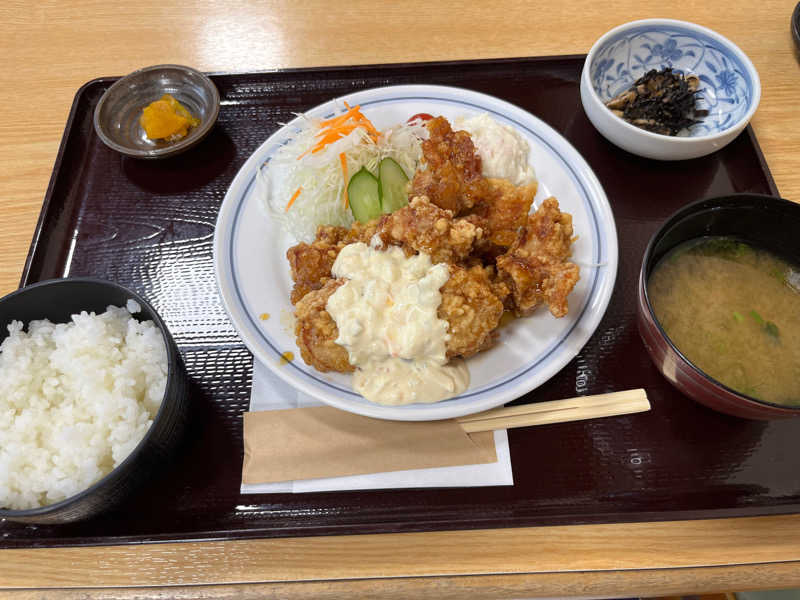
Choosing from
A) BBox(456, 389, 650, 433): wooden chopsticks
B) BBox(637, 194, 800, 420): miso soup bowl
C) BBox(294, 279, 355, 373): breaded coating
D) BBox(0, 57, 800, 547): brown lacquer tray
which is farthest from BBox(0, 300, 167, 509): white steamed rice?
BBox(637, 194, 800, 420): miso soup bowl

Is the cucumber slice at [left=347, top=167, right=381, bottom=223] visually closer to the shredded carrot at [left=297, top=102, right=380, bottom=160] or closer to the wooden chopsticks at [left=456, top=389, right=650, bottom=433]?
the shredded carrot at [left=297, top=102, right=380, bottom=160]

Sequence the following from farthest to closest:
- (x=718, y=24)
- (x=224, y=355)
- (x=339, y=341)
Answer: (x=718, y=24), (x=224, y=355), (x=339, y=341)

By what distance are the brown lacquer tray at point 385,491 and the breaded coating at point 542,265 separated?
32 cm

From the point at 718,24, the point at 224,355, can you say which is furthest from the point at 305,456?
the point at 718,24

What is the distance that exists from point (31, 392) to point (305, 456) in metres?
0.93

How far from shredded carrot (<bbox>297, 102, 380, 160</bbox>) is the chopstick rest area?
1.15 metres

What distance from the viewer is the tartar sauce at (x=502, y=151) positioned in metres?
2.19

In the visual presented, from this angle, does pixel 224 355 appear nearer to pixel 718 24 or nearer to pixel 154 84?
pixel 154 84

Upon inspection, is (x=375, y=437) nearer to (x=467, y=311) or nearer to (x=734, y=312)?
(x=467, y=311)

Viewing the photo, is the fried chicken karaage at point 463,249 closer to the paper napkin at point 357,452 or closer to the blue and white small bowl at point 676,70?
the paper napkin at point 357,452

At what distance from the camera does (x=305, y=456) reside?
1.80 meters

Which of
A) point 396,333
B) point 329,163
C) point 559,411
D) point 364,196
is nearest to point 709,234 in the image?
point 559,411

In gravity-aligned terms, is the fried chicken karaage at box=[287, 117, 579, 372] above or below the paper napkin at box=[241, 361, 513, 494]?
above

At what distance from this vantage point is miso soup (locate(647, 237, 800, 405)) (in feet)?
5.66
